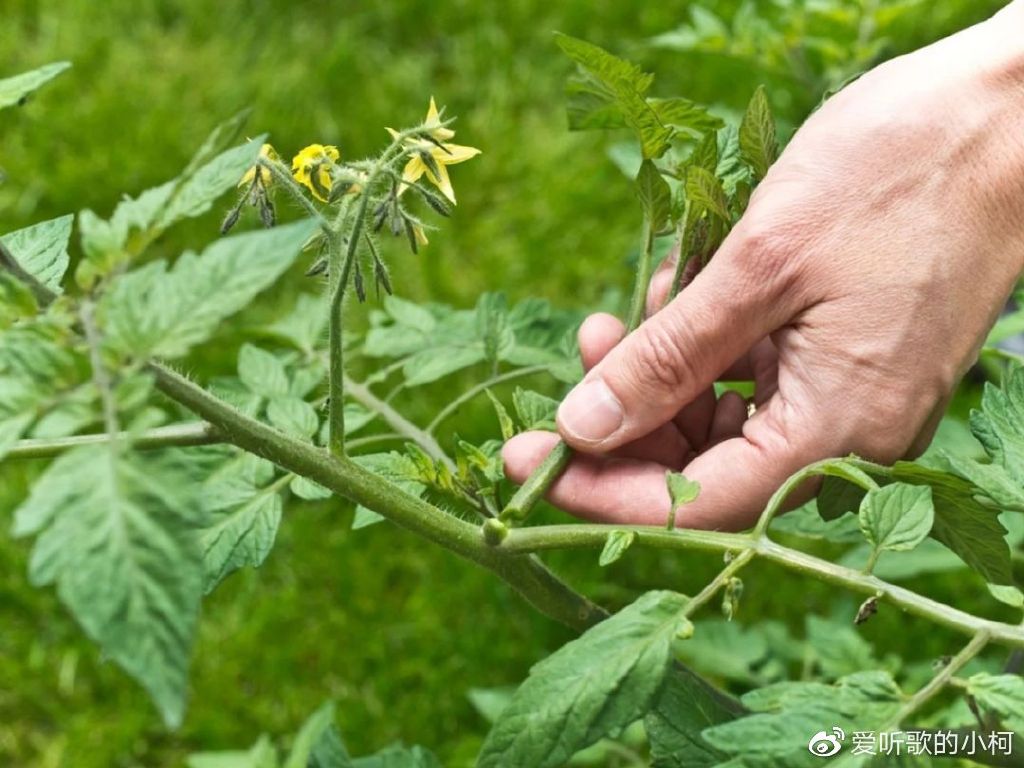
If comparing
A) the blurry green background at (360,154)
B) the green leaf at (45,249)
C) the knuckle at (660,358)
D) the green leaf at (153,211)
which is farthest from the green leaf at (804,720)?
the blurry green background at (360,154)

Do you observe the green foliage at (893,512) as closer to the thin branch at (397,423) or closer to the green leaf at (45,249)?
the thin branch at (397,423)

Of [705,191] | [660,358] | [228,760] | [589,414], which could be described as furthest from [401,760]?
[705,191]

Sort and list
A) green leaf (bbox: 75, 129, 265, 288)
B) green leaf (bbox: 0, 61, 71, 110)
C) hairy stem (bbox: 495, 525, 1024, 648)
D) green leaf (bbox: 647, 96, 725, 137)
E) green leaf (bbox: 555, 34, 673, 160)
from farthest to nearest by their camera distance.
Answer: green leaf (bbox: 647, 96, 725, 137)
green leaf (bbox: 555, 34, 673, 160)
hairy stem (bbox: 495, 525, 1024, 648)
green leaf (bbox: 0, 61, 71, 110)
green leaf (bbox: 75, 129, 265, 288)

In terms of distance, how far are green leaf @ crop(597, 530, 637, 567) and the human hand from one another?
243mm

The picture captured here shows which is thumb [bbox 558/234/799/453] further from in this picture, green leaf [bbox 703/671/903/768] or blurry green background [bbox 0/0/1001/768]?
blurry green background [bbox 0/0/1001/768]

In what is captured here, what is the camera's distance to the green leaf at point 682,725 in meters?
1.31

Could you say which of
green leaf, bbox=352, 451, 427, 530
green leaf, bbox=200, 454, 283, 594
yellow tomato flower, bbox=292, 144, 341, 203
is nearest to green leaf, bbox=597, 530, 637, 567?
green leaf, bbox=352, 451, 427, 530

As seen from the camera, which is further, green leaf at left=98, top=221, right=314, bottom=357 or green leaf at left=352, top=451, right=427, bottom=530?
green leaf at left=352, top=451, right=427, bottom=530

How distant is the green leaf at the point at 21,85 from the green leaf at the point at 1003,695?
3.38 ft

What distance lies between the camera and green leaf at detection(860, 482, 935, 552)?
1.21 meters

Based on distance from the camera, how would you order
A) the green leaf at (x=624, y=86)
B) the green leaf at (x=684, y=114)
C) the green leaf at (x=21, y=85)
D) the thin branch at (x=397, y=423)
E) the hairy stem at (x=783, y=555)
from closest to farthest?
1. the green leaf at (x=21, y=85)
2. the hairy stem at (x=783, y=555)
3. the green leaf at (x=624, y=86)
4. the green leaf at (x=684, y=114)
5. the thin branch at (x=397, y=423)

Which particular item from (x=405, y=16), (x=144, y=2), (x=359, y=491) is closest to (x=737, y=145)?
(x=359, y=491)

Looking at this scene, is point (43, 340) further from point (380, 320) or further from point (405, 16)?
point (405, 16)

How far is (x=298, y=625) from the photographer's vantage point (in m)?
2.95
